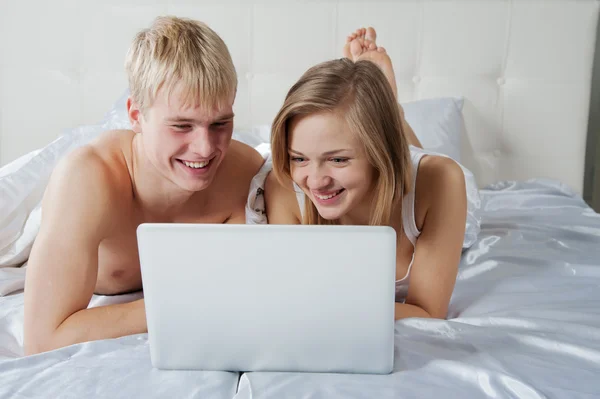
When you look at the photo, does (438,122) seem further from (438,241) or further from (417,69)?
(438,241)

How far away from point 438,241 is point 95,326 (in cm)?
68

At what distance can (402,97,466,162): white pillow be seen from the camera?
7.50ft

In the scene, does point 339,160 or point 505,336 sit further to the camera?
point 339,160

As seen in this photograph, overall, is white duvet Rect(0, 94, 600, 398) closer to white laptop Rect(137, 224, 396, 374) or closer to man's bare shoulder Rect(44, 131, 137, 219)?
white laptop Rect(137, 224, 396, 374)

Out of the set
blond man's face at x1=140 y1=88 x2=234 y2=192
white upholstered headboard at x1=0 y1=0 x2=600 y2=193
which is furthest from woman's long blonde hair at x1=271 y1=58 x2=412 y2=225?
white upholstered headboard at x1=0 y1=0 x2=600 y2=193

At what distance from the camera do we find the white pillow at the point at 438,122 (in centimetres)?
229

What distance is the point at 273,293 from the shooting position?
0.87m

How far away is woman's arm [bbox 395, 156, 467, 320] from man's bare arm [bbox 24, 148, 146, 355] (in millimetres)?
548

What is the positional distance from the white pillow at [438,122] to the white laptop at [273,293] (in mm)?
1466

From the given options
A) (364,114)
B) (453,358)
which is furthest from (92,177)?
(453,358)

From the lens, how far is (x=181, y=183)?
4.33 ft

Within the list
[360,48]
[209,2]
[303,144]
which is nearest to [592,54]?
[360,48]

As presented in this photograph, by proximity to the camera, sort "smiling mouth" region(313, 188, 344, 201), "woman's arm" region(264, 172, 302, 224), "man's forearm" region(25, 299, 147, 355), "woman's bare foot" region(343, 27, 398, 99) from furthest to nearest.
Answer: "woman's bare foot" region(343, 27, 398, 99) < "woman's arm" region(264, 172, 302, 224) < "smiling mouth" region(313, 188, 344, 201) < "man's forearm" region(25, 299, 147, 355)

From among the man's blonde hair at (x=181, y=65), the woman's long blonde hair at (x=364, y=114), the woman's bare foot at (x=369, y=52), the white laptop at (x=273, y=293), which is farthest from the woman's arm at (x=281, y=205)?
the woman's bare foot at (x=369, y=52)
